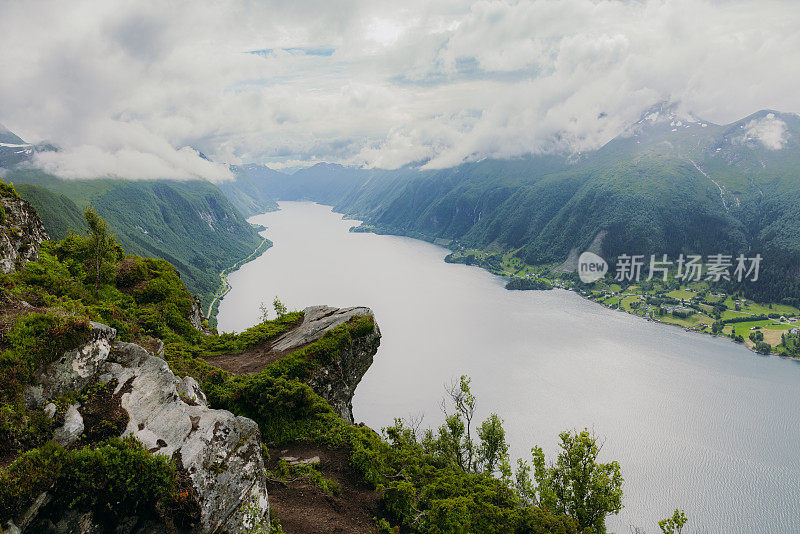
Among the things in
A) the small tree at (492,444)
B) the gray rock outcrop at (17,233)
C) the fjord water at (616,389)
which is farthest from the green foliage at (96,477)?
the fjord water at (616,389)

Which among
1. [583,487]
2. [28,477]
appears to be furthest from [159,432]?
[583,487]

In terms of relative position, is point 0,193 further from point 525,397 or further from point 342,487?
point 525,397

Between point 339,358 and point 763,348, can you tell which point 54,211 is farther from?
point 763,348

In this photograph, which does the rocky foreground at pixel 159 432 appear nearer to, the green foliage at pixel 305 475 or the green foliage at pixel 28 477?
the green foliage at pixel 28 477

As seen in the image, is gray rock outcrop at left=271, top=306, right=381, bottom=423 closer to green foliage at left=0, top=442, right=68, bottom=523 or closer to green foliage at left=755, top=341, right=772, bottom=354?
green foliage at left=0, top=442, right=68, bottom=523

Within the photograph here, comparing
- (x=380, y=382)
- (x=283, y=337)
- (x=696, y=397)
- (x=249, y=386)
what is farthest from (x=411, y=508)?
(x=696, y=397)
